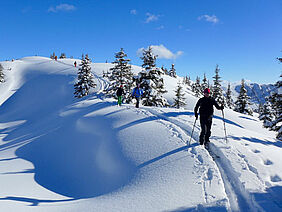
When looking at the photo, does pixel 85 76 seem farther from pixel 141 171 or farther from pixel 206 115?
pixel 141 171

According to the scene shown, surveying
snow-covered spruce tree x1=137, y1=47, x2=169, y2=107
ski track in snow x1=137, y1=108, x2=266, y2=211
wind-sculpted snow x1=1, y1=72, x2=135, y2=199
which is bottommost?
wind-sculpted snow x1=1, y1=72, x2=135, y2=199

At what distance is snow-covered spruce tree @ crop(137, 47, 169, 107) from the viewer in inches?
843

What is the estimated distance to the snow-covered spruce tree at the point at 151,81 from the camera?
843 inches

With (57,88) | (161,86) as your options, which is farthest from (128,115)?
(57,88)

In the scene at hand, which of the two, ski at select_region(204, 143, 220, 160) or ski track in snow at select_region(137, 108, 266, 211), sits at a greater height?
ski at select_region(204, 143, 220, 160)

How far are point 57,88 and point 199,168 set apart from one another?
51023 millimetres

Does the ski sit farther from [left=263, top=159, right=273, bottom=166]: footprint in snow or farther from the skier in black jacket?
[left=263, top=159, right=273, bottom=166]: footprint in snow

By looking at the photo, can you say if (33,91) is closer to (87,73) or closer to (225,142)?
(87,73)

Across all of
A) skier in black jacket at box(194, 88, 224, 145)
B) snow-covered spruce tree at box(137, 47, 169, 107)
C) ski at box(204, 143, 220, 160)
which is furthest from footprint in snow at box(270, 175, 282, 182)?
snow-covered spruce tree at box(137, 47, 169, 107)

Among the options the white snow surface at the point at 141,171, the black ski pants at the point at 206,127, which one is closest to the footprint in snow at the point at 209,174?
the white snow surface at the point at 141,171

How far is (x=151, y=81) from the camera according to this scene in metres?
21.2

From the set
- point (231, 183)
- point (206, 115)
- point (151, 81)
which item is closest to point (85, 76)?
point (151, 81)

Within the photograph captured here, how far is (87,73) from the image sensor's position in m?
34.0

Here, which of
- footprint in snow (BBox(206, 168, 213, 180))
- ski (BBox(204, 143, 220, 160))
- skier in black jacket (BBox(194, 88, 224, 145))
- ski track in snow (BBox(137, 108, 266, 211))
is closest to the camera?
ski track in snow (BBox(137, 108, 266, 211))
